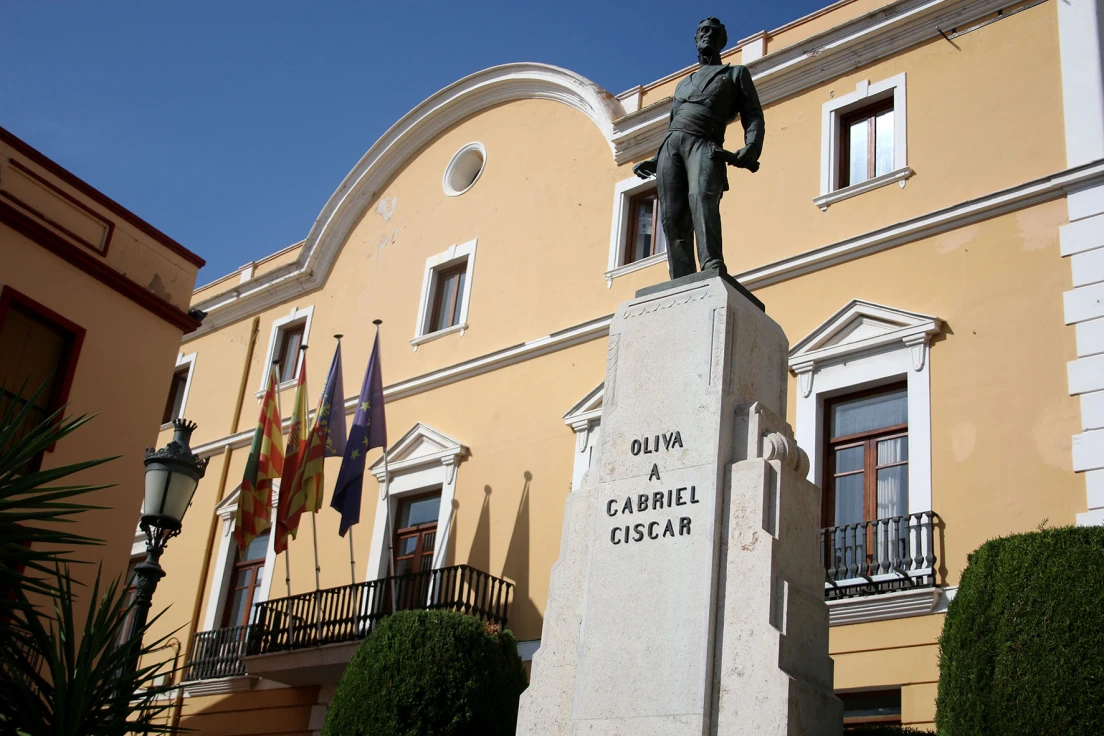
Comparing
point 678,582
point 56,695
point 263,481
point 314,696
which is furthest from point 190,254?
point 678,582

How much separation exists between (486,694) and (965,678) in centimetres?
589

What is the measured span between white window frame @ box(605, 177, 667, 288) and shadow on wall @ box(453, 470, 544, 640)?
2953mm

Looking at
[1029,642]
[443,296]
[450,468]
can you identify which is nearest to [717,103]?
[1029,642]

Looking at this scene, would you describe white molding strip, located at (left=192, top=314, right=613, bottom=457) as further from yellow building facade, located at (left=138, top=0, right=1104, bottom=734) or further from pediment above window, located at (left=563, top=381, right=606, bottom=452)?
pediment above window, located at (left=563, top=381, right=606, bottom=452)

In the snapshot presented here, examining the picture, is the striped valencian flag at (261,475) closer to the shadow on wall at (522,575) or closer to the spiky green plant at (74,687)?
the shadow on wall at (522,575)

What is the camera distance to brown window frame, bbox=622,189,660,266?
17141mm

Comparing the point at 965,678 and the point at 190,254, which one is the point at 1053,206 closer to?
the point at 965,678

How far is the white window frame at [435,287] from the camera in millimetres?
19203

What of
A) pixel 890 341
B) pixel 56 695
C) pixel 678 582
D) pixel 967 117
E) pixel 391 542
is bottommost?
pixel 56 695

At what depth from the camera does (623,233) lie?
1744 cm

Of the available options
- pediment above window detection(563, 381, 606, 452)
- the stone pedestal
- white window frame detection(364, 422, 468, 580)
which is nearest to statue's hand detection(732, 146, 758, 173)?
the stone pedestal

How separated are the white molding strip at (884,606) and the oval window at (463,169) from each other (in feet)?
34.4

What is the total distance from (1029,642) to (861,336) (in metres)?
7.56

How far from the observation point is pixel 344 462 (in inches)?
683
